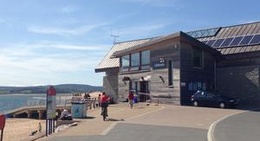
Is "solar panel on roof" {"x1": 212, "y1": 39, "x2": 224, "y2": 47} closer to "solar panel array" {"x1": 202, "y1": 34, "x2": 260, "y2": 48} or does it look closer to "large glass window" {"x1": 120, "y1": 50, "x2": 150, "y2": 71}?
"solar panel array" {"x1": 202, "y1": 34, "x2": 260, "y2": 48}

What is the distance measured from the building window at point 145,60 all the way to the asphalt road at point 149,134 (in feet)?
70.2

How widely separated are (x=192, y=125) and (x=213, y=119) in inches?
136

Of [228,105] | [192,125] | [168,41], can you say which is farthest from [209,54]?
[192,125]

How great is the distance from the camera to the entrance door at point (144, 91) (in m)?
44.1

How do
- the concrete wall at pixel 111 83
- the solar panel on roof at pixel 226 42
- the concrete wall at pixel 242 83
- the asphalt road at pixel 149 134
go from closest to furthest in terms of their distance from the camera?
the asphalt road at pixel 149 134 < the concrete wall at pixel 242 83 < the solar panel on roof at pixel 226 42 < the concrete wall at pixel 111 83

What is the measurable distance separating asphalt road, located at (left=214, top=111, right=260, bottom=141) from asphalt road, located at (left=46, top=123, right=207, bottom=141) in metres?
0.75

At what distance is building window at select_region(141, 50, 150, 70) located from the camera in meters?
44.4

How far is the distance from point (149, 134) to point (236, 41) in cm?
2614

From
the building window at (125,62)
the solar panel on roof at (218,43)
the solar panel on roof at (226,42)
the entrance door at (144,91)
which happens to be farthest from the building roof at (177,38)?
the entrance door at (144,91)

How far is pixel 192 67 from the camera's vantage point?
4119 centimetres

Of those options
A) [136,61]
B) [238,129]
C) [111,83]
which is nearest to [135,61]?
[136,61]

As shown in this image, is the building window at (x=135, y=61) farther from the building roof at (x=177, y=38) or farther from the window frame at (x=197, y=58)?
the window frame at (x=197, y=58)

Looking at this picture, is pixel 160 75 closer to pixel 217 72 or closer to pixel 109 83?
pixel 217 72

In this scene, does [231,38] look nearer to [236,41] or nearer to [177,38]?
[236,41]
